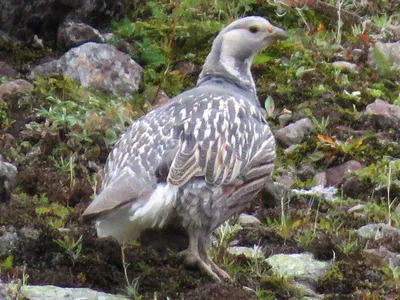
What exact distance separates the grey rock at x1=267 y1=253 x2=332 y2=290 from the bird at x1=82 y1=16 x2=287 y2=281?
1.49 ft

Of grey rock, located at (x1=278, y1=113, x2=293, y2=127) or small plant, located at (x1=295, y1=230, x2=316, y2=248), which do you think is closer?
small plant, located at (x1=295, y1=230, x2=316, y2=248)

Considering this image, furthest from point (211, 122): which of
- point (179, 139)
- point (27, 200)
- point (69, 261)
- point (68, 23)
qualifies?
point (68, 23)

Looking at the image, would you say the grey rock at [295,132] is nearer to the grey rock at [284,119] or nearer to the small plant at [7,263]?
the grey rock at [284,119]

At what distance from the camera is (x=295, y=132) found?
428 inches

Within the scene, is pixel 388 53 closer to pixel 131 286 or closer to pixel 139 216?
pixel 139 216

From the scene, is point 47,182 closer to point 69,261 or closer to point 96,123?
point 96,123

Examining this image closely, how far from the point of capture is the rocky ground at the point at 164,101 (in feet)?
23.4


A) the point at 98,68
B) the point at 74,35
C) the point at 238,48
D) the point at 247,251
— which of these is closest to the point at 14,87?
the point at 98,68

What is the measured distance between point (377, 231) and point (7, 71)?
449cm

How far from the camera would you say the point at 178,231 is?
24.0ft

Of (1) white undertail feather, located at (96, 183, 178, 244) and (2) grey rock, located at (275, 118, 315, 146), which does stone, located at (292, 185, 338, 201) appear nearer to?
(2) grey rock, located at (275, 118, 315, 146)

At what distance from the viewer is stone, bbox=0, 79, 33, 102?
35.3ft

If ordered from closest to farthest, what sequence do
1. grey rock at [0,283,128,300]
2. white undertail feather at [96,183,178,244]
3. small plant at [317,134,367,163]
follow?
grey rock at [0,283,128,300] → white undertail feather at [96,183,178,244] → small plant at [317,134,367,163]

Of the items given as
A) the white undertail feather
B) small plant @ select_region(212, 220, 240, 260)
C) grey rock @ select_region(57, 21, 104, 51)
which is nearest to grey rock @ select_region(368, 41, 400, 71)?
grey rock @ select_region(57, 21, 104, 51)
